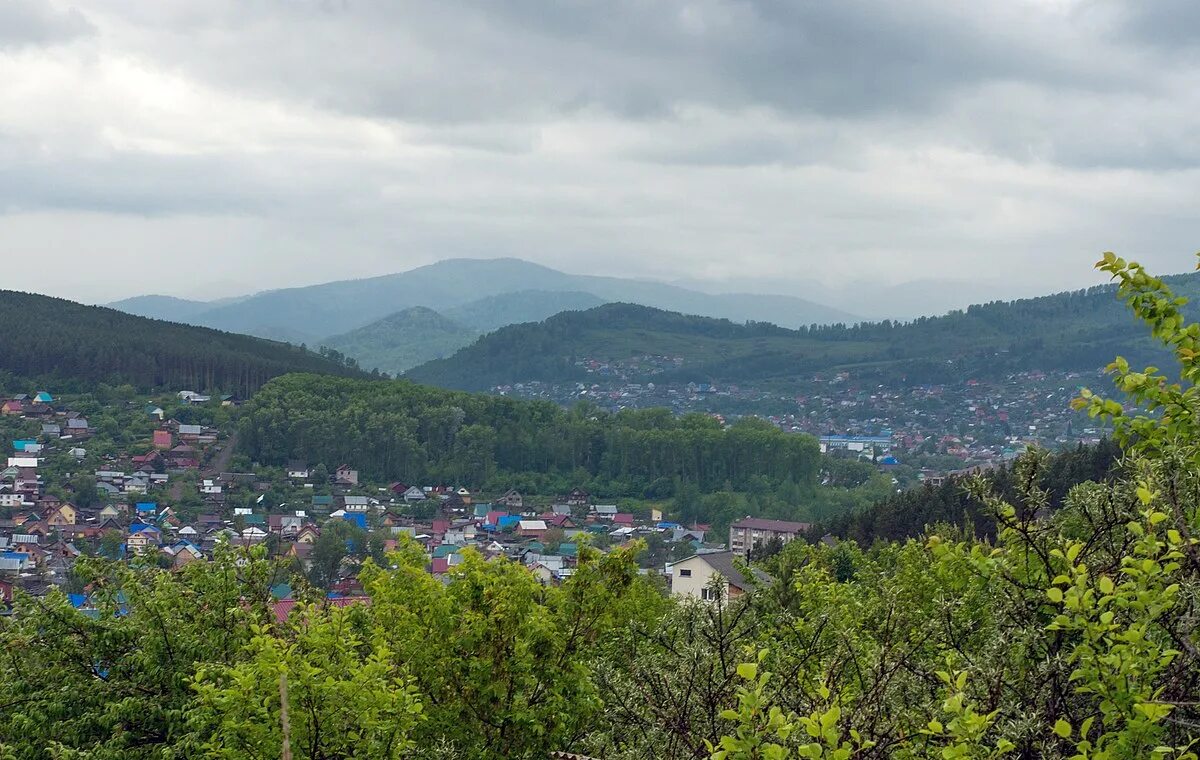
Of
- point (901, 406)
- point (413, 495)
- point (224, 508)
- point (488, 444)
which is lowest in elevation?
point (413, 495)

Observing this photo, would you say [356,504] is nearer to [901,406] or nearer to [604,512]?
[604,512]

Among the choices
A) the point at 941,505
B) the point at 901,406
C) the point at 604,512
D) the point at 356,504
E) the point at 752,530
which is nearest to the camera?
the point at 941,505

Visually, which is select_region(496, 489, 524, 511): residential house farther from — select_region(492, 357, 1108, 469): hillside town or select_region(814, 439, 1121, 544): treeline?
select_region(492, 357, 1108, 469): hillside town

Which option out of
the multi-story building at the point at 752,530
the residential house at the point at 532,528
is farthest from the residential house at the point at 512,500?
the multi-story building at the point at 752,530

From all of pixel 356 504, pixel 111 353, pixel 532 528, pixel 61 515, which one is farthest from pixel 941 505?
pixel 111 353

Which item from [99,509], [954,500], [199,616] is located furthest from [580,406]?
[199,616]

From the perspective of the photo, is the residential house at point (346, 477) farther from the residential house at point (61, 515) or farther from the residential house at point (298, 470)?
the residential house at point (61, 515)
